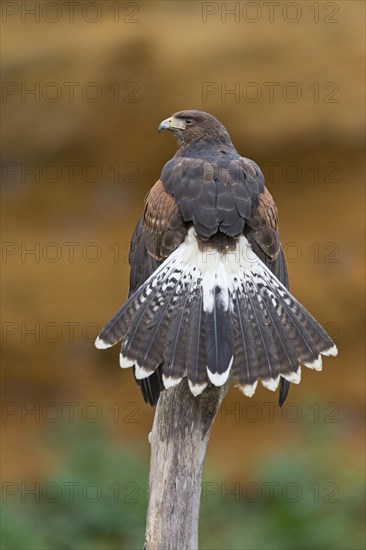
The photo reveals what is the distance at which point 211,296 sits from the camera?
590 cm

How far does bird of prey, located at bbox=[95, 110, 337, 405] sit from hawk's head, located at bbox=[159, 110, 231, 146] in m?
0.43

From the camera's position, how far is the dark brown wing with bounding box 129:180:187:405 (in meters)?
6.18

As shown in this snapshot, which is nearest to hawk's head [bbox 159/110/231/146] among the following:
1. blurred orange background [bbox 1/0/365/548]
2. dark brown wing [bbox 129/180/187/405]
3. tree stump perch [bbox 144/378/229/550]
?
dark brown wing [bbox 129/180/187/405]

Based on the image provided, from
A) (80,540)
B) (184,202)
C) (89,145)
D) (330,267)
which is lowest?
(80,540)

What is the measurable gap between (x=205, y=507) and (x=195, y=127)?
3844 millimetres

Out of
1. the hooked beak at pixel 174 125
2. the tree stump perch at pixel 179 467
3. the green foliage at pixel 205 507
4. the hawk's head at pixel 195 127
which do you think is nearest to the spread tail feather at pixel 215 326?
the tree stump perch at pixel 179 467

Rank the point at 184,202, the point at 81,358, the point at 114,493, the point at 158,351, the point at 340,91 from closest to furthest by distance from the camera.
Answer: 1. the point at 158,351
2. the point at 184,202
3. the point at 114,493
4. the point at 340,91
5. the point at 81,358

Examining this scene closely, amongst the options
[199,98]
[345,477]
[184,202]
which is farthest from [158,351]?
[199,98]

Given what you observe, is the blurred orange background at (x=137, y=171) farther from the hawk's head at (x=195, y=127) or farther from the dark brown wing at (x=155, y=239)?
the dark brown wing at (x=155, y=239)

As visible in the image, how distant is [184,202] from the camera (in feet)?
20.3

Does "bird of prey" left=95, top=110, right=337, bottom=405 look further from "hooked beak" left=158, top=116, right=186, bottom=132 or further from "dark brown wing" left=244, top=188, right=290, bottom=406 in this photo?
"hooked beak" left=158, top=116, right=186, bottom=132

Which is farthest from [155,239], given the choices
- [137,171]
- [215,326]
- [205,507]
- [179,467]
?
[137,171]

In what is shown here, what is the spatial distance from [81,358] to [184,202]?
629 centimetres

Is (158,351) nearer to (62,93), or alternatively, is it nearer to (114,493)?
(114,493)
